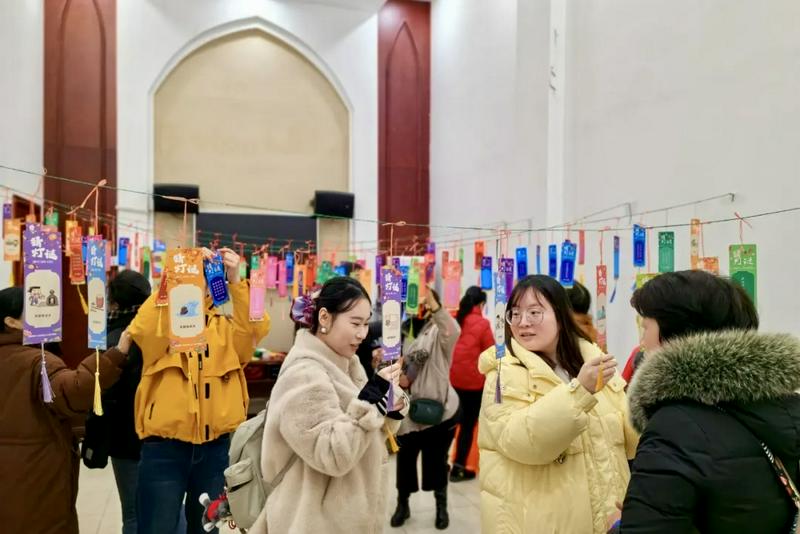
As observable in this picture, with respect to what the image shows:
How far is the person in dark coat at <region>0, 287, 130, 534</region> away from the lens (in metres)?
1.94

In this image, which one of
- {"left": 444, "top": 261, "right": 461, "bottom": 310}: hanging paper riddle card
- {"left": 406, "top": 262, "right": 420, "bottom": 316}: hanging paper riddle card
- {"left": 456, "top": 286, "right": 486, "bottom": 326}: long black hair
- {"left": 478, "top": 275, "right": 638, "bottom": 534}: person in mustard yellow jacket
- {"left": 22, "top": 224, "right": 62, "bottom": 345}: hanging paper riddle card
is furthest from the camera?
{"left": 456, "top": 286, "right": 486, "bottom": 326}: long black hair

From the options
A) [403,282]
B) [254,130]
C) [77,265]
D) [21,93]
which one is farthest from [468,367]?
[21,93]

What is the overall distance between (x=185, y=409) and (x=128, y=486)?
0.63 m

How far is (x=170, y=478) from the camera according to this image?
213 cm

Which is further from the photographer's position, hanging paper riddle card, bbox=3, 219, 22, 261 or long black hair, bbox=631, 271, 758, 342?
hanging paper riddle card, bbox=3, 219, 22, 261

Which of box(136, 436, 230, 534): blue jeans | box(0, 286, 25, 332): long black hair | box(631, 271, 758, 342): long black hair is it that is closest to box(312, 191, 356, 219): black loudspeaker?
box(136, 436, 230, 534): blue jeans

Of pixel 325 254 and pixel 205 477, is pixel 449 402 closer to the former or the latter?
pixel 205 477

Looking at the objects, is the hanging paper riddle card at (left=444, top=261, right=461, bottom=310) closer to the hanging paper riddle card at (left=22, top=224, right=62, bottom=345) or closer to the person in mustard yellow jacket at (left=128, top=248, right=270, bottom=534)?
the person in mustard yellow jacket at (left=128, top=248, right=270, bottom=534)

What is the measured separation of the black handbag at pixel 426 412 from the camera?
127 inches

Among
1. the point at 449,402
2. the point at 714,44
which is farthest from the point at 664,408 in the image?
the point at 714,44

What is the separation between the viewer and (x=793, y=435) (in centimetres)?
99

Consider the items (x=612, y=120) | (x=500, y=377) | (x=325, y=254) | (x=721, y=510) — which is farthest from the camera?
(x=325, y=254)

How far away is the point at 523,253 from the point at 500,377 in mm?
2139

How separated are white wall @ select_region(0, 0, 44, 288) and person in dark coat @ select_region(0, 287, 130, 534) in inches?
103
